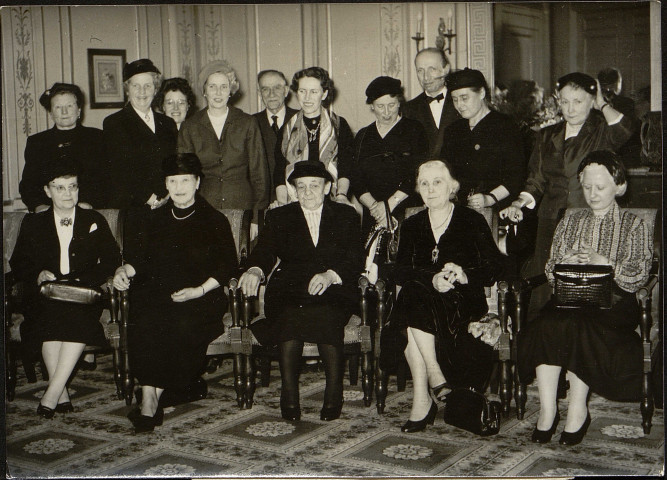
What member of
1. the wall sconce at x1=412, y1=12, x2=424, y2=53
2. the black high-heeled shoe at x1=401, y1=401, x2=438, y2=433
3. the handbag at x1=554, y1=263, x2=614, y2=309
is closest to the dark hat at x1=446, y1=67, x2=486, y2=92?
the wall sconce at x1=412, y1=12, x2=424, y2=53

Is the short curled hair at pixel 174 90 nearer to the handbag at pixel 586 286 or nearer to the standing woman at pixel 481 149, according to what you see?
the standing woman at pixel 481 149

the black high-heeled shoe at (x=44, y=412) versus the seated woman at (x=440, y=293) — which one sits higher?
the seated woman at (x=440, y=293)

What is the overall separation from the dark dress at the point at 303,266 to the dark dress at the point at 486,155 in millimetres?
592

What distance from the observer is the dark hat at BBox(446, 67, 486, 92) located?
14.5ft

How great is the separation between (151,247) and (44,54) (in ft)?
3.54

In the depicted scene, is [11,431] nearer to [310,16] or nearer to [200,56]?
[200,56]

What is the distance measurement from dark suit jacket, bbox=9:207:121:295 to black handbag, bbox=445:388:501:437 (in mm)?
1859

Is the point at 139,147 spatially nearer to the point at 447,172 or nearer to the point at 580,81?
the point at 447,172

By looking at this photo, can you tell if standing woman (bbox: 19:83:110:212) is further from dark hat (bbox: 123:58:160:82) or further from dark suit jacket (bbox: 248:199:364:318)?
dark suit jacket (bbox: 248:199:364:318)

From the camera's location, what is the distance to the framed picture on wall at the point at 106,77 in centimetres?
430

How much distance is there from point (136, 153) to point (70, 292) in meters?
0.79

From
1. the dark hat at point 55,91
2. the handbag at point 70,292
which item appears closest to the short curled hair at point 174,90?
the dark hat at point 55,91


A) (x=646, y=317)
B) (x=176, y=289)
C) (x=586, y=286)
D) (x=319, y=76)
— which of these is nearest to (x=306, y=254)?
(x=176, y=289)

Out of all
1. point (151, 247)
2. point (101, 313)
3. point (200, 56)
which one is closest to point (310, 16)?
point (200, 56)
